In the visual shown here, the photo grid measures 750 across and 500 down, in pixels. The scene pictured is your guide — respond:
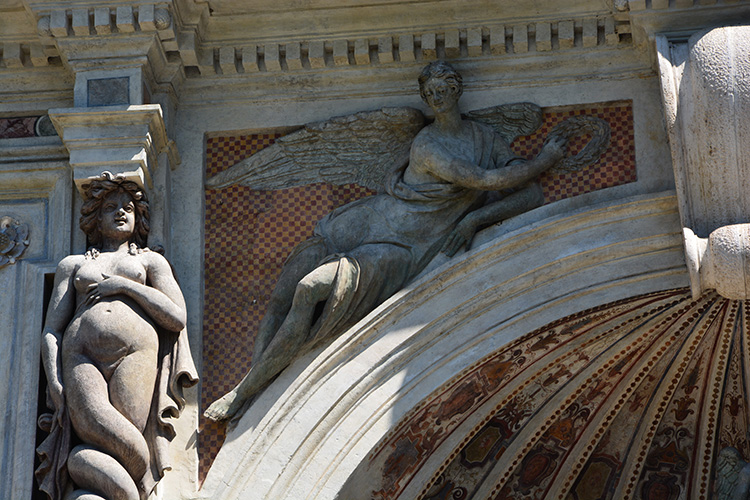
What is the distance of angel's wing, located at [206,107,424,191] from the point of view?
949cm

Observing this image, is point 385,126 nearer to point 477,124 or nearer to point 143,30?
point 477,124

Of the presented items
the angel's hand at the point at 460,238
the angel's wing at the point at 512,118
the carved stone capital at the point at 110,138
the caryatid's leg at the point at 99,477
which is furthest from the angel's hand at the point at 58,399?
the angel's wing at the point at 512,118

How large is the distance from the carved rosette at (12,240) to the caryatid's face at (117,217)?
541 mm

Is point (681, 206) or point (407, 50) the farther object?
point (407, 50)

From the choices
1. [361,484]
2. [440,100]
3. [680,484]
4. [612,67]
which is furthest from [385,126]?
[680,484]

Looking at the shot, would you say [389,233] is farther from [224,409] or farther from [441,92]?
[224,409]

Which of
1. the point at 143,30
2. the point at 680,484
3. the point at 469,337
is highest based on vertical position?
the point at 143,30

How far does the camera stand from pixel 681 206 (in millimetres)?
8820

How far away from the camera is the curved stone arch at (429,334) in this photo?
28.5 feet

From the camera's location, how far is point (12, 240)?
9406 millimetres

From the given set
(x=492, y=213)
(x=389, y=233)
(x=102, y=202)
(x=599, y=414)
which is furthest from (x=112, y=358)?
(x=599, y=414)

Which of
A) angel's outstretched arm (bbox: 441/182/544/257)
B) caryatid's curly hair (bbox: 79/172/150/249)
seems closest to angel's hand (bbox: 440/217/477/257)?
angel's outstretched arm (bbox: 441/182/544/257)

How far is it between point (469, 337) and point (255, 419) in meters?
1.23

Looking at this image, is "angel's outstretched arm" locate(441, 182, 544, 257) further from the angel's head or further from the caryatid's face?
the caryatid's face
